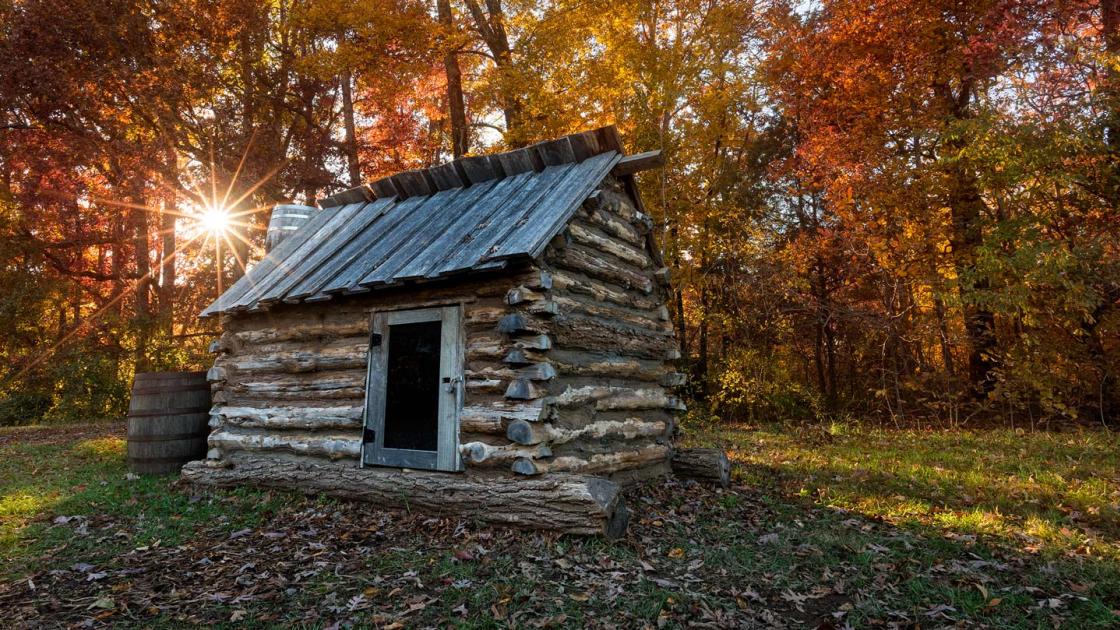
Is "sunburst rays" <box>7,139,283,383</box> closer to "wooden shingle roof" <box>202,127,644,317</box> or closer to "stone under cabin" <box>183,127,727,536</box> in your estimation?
"wooden shingle roof" <box>202,127,644,317</box>

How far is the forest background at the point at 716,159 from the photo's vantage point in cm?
1313

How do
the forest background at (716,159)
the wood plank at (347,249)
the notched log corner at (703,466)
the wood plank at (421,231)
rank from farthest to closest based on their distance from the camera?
the forest background at (716,159) < the notched log corner at (703,466) < the wood plank at (347,249) < the wood plank at (421,231)

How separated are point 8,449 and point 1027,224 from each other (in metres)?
20.7

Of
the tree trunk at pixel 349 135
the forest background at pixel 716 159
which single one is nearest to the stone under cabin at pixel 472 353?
the forest background at pixel 716 159

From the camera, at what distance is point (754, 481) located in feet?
29.7

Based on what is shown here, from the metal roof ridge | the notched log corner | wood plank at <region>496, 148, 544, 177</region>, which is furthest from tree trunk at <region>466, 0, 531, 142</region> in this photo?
the notched log corner

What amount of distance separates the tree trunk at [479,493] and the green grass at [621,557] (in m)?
0.15

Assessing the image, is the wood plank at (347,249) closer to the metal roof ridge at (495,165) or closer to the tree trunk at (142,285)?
the metal roof ridge at (495,165)

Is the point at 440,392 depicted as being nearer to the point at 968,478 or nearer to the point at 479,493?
the point at 479,493

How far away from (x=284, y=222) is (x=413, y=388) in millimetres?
6109

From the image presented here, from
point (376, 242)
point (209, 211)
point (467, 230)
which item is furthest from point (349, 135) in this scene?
point (467, 230)

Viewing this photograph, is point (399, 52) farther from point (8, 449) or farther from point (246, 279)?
point (8, 449)

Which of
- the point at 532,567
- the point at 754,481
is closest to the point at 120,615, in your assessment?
the point at 532,567

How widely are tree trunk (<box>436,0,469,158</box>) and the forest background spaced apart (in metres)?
Answer: 0.14
